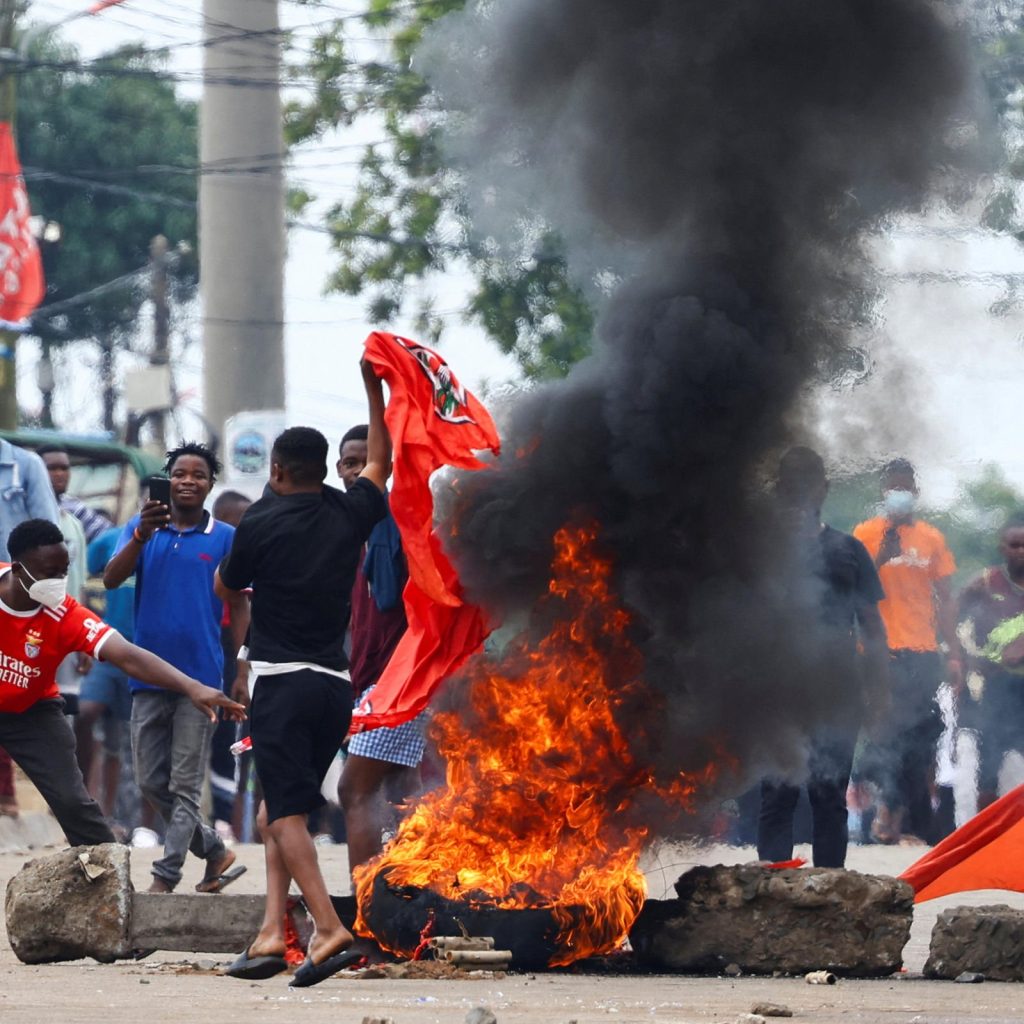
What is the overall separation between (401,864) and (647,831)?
93 cm

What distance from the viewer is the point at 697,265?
838 centimetres

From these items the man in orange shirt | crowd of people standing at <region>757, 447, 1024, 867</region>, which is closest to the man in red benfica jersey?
crowd of people standing at <region>757, 447, 1024, 867</region>

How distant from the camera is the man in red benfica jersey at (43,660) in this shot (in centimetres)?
820

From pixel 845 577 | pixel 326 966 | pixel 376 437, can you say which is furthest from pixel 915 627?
pixel 326 966

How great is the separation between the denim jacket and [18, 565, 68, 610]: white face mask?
4.14 metres

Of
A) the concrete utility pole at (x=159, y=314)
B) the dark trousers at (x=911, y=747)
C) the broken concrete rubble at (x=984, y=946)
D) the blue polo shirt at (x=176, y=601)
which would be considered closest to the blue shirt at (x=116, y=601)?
the blue polo shirt at (x=176, y=601)

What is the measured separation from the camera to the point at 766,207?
8.66m

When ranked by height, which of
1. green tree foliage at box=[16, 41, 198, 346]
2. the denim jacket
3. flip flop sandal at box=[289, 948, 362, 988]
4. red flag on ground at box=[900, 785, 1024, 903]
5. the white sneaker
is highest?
green tree foliage at box=[16, 41, 198, 346]

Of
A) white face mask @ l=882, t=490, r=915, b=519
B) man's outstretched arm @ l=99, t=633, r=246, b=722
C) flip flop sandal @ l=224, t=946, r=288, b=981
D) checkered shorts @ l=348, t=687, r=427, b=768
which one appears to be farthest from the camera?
white face mask @ l=882, t=490, r=915, b=519

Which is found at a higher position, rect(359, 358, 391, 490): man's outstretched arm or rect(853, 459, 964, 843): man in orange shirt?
rect(359, 358, 391, 490): man's outstretched arm

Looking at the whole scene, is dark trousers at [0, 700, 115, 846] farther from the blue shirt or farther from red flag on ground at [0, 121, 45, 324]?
red flag on ground at [0, 121, 45, 324]

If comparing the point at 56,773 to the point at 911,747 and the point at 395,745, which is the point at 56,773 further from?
the point at 911,747

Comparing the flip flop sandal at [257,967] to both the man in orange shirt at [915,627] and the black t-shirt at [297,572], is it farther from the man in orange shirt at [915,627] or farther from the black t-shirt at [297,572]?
the man in orange shirt at [915,627]

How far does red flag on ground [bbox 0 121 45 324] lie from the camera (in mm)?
20297
